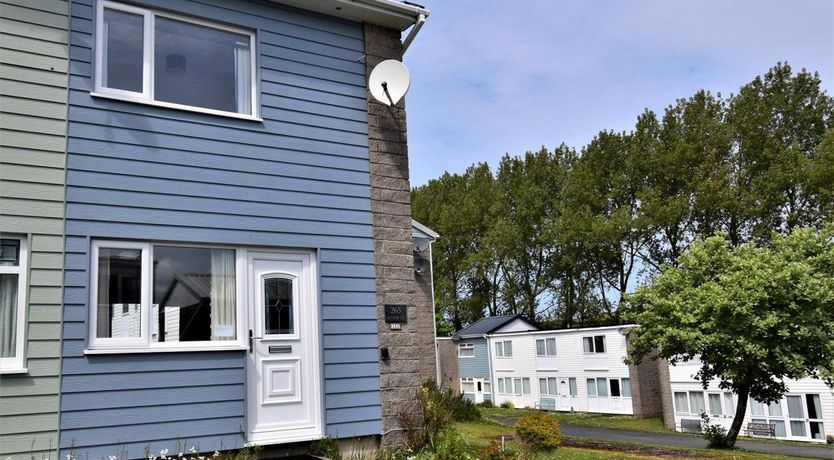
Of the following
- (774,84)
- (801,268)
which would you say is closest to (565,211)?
(774,84)

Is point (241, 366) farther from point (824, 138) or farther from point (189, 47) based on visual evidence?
point (824, 138)

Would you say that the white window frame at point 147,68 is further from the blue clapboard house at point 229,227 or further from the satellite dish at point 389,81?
the satellite dish at point 389,81

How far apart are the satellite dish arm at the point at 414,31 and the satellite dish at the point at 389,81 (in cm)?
62

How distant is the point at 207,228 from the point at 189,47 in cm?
210

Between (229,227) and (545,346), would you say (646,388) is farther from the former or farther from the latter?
(229,227)

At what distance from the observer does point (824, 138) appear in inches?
1377

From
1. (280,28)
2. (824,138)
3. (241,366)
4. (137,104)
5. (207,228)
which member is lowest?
(241,366)

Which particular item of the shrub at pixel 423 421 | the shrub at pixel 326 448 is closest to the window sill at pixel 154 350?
the shrub at pixel 326 448

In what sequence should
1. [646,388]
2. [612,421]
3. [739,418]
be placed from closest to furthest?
1. [739,418]
2. [612,421]
3. [646,388]

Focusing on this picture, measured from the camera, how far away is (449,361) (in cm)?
4934

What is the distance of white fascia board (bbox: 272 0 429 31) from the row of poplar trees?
28323 millimetres

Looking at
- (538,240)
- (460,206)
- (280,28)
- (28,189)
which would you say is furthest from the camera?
(460,206)

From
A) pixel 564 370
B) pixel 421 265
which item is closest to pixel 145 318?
pixel 421 265

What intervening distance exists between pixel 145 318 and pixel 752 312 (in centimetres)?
1823
